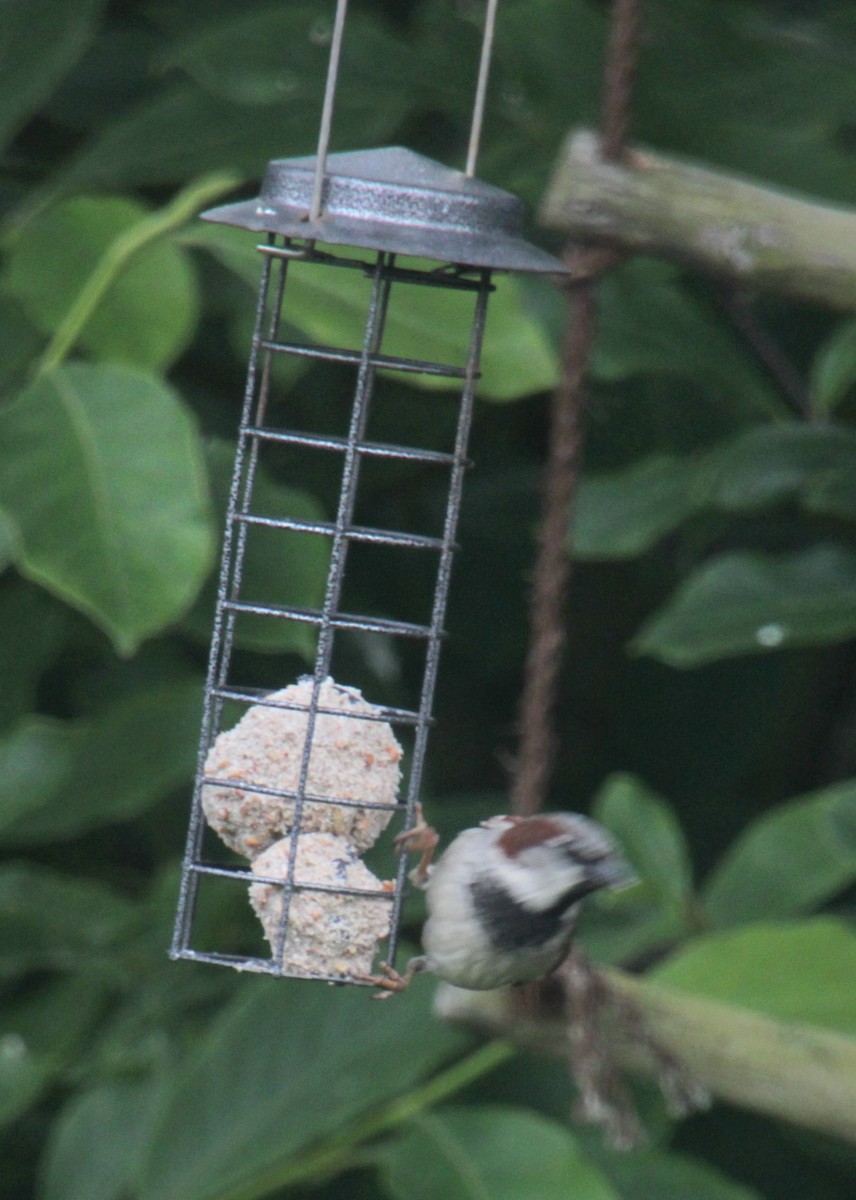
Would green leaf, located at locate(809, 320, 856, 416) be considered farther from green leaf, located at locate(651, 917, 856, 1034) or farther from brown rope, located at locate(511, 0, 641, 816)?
green leaf, located at locate(651, 917, 856, 1034)

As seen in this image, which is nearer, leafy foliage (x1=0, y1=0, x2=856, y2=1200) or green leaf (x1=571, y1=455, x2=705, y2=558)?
leafy foliage (x1=0, y1=0, x2=856, y2=1200)

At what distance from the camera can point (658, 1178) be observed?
222 cm

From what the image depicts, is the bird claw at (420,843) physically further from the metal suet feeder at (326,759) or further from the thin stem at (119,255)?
the thin stem at (119,255)

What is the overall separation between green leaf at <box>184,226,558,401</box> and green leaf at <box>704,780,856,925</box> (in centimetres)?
75

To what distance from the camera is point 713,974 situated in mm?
2021

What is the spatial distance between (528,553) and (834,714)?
103 cm

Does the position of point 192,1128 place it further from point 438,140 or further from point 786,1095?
point 438,140

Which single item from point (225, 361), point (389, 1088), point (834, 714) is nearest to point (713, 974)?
point (389, 1088)

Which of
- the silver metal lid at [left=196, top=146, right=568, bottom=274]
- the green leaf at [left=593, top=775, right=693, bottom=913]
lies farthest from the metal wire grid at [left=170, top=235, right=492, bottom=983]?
the green leaf at [left=593, top=775, right=693, bottom=913]

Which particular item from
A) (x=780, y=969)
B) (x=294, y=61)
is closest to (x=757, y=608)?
(x=780, y=969)

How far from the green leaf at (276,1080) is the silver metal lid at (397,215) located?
3.64ft

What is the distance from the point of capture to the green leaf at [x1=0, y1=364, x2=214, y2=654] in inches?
65.6

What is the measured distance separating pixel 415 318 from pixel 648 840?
82cm

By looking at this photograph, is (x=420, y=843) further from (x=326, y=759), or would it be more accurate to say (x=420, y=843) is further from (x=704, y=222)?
(x=704, y=222)
